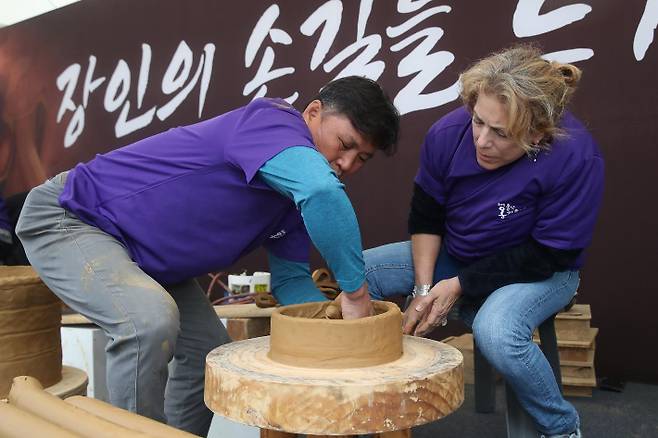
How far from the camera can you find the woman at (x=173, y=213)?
1635 millimetres

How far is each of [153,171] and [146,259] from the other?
25cm

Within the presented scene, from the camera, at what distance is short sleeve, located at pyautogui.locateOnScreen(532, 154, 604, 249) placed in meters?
1.96

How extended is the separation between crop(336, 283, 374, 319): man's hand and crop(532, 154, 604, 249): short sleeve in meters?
0.67

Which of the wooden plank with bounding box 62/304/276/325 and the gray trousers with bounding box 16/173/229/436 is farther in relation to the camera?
the wooden plank with bounding box 62/304/276/325

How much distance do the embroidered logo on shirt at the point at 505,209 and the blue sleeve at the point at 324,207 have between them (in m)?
0.66

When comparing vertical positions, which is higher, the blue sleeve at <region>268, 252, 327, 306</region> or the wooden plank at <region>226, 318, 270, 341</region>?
the blue sleeve at <region>268, 252, 327, 306</region>

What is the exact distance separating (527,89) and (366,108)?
48 cm

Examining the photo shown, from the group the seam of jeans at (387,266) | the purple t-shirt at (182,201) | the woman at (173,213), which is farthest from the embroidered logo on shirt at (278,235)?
the seam of jeans at (387,266)

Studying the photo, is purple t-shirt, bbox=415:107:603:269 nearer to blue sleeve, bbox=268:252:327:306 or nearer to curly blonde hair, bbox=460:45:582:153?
curly blonde hair, bbox=460:45:582:153

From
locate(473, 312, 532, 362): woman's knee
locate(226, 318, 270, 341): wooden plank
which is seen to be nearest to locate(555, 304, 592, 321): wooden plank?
locate(473, 312, 532, 362): woman's knee

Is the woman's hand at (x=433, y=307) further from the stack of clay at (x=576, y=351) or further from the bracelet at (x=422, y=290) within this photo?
the stack of clay at (x=576, y=351)

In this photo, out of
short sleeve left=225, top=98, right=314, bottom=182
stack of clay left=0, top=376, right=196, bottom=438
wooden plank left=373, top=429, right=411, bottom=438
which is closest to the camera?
stack of clay left=0, top=376, right=196, bottom=438

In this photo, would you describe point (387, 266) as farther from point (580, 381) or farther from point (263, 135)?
point (580, 381)

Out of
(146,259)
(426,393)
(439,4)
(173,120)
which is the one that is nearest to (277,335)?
(426,393)
